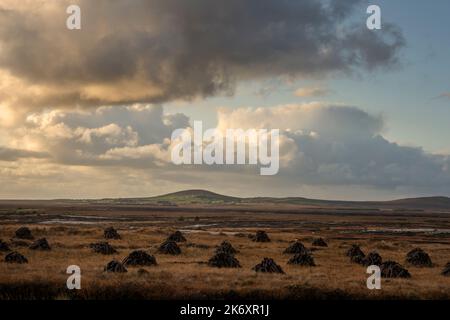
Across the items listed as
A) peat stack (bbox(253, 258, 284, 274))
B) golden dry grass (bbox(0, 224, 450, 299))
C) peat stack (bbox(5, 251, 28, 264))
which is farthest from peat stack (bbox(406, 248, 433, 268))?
peat stack (bbox(5, 251, 28, 264))

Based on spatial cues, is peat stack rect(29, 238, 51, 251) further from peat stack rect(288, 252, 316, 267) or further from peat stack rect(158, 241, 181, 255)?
peat stack rect(288, 252, 316, 267)

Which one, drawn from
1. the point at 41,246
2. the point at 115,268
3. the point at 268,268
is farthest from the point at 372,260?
the point at 41,246

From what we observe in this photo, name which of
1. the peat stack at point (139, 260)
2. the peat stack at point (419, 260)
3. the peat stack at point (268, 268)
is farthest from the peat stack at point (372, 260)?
the peat stack at point (139, 260)

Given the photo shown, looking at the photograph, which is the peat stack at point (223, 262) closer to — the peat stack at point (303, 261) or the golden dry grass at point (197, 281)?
the golden dry grass at point (197, 281)

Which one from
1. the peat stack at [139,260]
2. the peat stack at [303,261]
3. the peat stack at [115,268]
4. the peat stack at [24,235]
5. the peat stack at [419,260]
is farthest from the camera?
the peat stack at [24,235]

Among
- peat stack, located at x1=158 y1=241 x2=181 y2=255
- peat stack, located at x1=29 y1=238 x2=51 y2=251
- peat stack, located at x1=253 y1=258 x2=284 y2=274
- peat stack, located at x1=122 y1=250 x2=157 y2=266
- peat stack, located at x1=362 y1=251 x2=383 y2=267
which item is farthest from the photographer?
peat stack, located at x1=158 y1=241 x2=181 y2=255

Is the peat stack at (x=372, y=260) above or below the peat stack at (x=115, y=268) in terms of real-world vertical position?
below

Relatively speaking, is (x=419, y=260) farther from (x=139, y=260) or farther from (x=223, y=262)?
(x=139, y=260)

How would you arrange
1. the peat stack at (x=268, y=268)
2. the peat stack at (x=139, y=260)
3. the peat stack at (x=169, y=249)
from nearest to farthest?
the peat stack at (x=268, y=268)
the peat stack at (x=139, y=260)
the peat stack at (x=169, y=249)

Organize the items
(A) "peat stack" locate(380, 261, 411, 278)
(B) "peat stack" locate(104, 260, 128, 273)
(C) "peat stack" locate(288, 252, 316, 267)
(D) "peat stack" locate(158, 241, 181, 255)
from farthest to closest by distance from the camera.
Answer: (D) "peat stack" locate(158, 241, 181, 255), (C) "peat stack" locate(288, 252, 316, 267), (A) "peat stack" locate(380, 261, 411, 278), (B) "peat stack" locate(104, 260, 128, 273)
